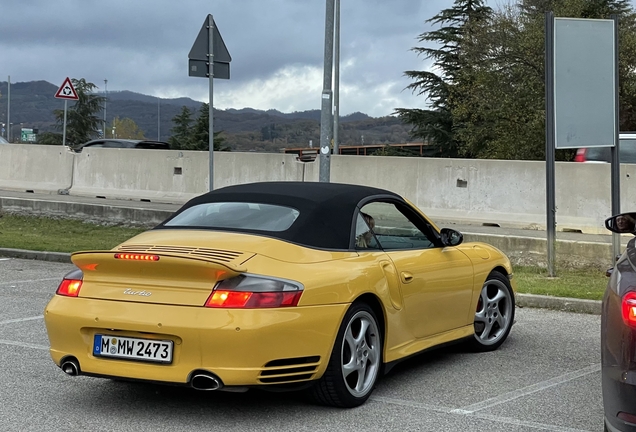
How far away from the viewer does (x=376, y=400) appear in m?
5.52

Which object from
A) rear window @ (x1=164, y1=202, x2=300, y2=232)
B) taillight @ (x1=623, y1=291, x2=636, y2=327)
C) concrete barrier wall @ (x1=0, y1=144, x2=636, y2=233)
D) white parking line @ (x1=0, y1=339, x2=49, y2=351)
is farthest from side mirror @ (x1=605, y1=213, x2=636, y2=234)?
concrete barrier wall @ (x1=0, y1=144, x2=636, y2=233)

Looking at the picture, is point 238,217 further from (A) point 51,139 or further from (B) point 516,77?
(A) point 51,139

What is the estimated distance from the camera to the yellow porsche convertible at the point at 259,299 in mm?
4749

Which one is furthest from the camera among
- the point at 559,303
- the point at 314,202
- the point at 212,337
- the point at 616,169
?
the point at 616,169

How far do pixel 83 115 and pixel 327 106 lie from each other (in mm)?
58294

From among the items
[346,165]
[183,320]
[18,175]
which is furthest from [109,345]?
[18,175]

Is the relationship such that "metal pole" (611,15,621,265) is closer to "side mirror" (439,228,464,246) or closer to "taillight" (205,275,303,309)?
"side mirror" (439,228,464,246)

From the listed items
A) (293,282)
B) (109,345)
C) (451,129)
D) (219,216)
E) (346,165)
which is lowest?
(109,345)

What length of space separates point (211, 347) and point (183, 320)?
0.22m

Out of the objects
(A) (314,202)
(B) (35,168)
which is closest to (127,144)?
(B) (35,168)

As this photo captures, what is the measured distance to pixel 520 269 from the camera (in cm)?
1201

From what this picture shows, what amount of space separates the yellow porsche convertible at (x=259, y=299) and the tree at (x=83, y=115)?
6388 centimetres

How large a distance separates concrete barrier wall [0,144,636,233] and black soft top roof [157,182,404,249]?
8.99 metres

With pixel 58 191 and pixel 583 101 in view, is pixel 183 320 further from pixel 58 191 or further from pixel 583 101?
pixel 58 191
